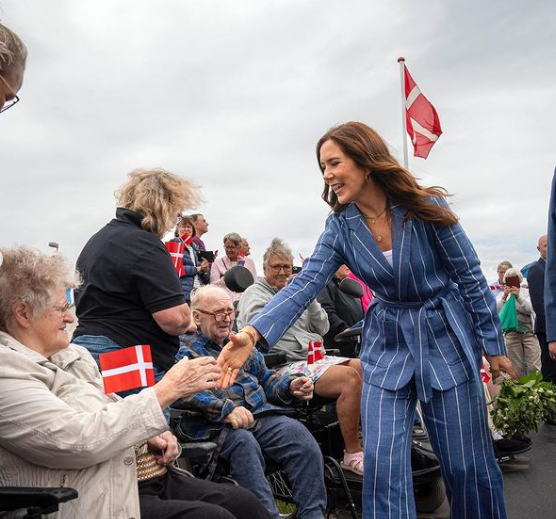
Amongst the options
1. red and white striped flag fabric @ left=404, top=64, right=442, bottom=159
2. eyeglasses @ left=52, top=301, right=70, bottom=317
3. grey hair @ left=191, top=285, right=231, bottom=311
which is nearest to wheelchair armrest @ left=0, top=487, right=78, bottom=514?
eyeglasses @ left=52, top=301, right=70, bottom=317

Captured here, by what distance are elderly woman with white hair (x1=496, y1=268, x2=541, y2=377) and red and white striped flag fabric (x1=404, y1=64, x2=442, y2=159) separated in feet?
8.36

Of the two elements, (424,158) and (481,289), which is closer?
(481,289)

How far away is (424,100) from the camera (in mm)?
10477

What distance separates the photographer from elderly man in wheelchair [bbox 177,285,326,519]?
3277 millimetres

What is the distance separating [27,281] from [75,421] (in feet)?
1.92

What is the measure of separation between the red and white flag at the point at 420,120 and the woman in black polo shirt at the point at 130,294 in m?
7.63

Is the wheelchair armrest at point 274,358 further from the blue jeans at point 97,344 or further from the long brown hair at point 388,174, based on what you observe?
the long brown hair at point 388,174

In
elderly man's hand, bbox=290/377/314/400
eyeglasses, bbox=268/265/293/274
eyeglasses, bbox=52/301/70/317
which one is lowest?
elderly man's hand, bbox=290/377/314/400

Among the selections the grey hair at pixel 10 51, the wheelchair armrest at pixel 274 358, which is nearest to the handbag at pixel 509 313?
the wheelchair armrest at pixel 274 358

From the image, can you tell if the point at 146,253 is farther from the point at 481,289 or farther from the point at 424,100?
the point at 424,100

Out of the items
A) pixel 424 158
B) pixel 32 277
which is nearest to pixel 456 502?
pixel 32 277

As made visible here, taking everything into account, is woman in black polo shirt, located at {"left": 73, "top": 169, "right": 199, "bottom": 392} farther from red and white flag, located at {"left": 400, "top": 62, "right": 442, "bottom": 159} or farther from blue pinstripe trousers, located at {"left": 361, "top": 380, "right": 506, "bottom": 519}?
red and white flag, located at {"left": 400, "top": 62, "right": 442, "bottom": 159}

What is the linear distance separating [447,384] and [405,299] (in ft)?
1.29

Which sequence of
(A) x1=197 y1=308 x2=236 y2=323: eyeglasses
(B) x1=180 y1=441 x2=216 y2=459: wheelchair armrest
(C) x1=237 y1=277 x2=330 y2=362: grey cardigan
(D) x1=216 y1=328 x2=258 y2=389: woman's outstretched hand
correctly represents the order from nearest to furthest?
(D) x1=216 y1=328 x2=258 y2=389: woman's outstretched hand, (B) x1=180 y1=441 x2=216 y2=459: wheelchair armrest, (A) x1=197 y1=308 x2=236 y2=323: eyeglasses, (C) x1=237 y1=277 x2=330 y2=362: grey cardigan
